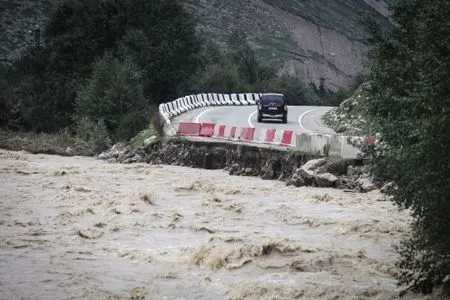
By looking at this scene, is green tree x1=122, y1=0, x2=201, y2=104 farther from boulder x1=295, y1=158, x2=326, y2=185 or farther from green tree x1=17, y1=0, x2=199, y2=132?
boulder x1=295, y1=158, x2=326, y2=185

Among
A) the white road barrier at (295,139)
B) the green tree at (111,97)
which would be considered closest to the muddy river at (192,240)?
the white road barrier at (295,139)

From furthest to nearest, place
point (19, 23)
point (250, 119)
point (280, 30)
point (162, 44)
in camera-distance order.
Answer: point (280, 30), point (19, 23), point (162, 44), point (250, 119)

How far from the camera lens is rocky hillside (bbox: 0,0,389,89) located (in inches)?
3920

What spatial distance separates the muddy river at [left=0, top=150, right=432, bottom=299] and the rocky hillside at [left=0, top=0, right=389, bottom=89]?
7558 centimetres

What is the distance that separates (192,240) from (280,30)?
329 feet

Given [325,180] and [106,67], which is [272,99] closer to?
[106,67]

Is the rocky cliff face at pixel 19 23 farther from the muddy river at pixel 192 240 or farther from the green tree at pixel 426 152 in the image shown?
the green tree at pixel 426 152

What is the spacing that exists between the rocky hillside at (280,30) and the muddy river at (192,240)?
248 ft

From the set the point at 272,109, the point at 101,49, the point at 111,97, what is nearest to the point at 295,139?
the point at 272,109

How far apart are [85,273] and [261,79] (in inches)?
2740

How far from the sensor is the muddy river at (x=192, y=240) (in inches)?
423

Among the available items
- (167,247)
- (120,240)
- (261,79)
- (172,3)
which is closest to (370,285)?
(167,247)

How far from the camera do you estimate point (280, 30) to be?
112m

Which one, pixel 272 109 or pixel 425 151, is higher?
pixel 425 151
